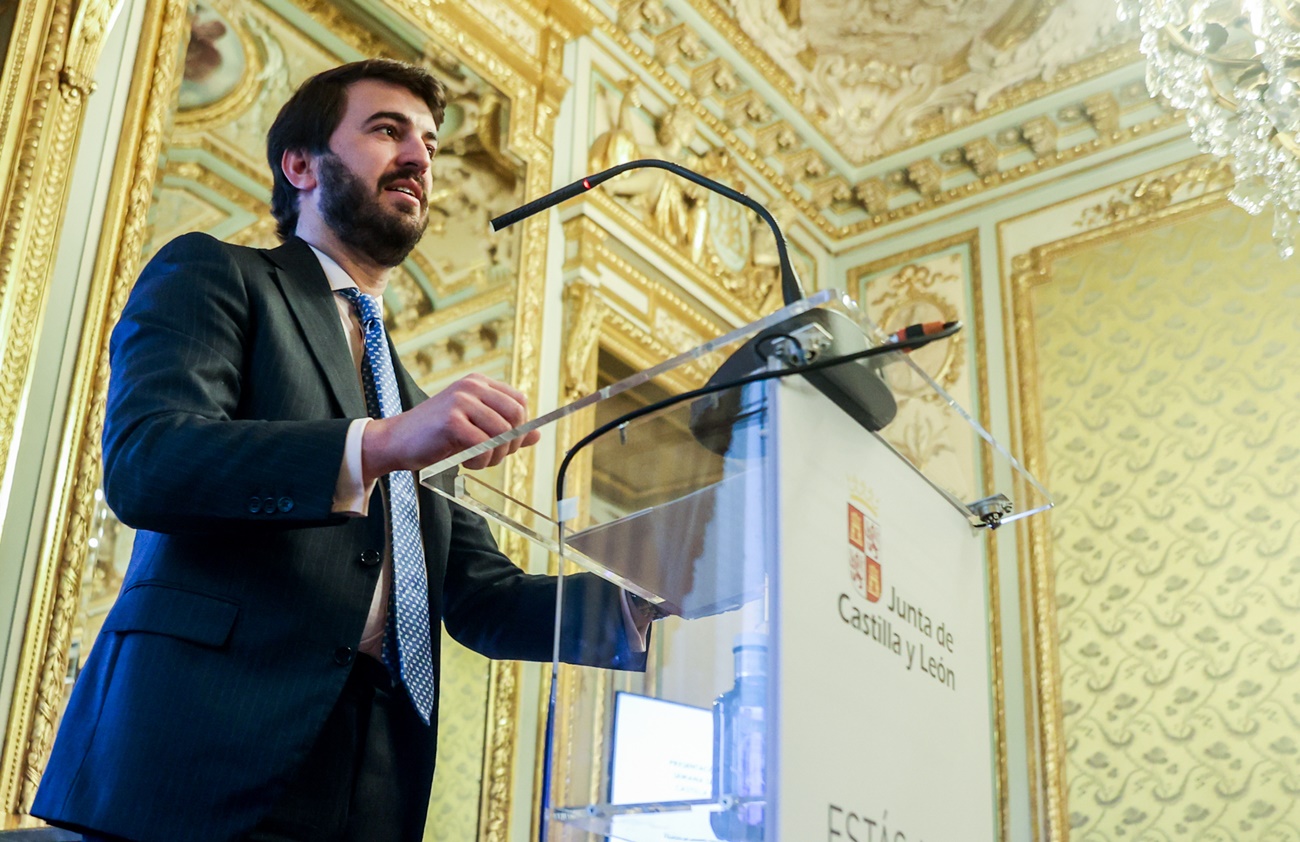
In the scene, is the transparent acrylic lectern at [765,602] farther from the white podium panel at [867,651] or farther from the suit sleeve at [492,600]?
the suit sleeve at [492,600]

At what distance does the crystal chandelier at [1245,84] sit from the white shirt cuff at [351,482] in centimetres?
332

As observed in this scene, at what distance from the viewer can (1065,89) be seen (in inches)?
225

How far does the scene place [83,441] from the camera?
9.24 feet

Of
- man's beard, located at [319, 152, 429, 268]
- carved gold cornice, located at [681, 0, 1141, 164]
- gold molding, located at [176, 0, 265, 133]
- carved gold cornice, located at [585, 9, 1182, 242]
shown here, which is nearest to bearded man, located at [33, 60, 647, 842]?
man's beard, located at [319, 152, 429, 268]

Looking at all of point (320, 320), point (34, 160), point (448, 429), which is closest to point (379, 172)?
point (320, 320)

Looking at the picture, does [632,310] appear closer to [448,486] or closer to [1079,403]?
[1079,403]

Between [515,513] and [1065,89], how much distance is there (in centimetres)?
513

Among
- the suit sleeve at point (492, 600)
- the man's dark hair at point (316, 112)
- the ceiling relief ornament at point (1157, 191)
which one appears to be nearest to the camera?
the suit sleeve at point (492, 600)

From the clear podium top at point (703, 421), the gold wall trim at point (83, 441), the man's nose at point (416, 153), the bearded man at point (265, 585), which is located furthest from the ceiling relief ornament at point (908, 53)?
the clear podium top at point (703, 421)

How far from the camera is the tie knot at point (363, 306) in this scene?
1606mm

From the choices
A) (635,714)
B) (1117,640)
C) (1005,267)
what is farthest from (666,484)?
(1005,267)

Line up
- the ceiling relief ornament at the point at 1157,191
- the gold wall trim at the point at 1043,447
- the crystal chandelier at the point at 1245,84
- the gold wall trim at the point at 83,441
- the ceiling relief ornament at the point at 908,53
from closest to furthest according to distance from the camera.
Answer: the gold wall trim at the point at 83,441, the crystal chandelier at the point at 1245,84, the gold wall trim at the point at 1043,447, the ceiling relief ornament at the point at 1157,191, the ceiling relief ornament at the point at 908,53

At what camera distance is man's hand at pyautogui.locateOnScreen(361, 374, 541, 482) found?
3.76ft

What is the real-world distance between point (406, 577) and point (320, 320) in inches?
12.6
